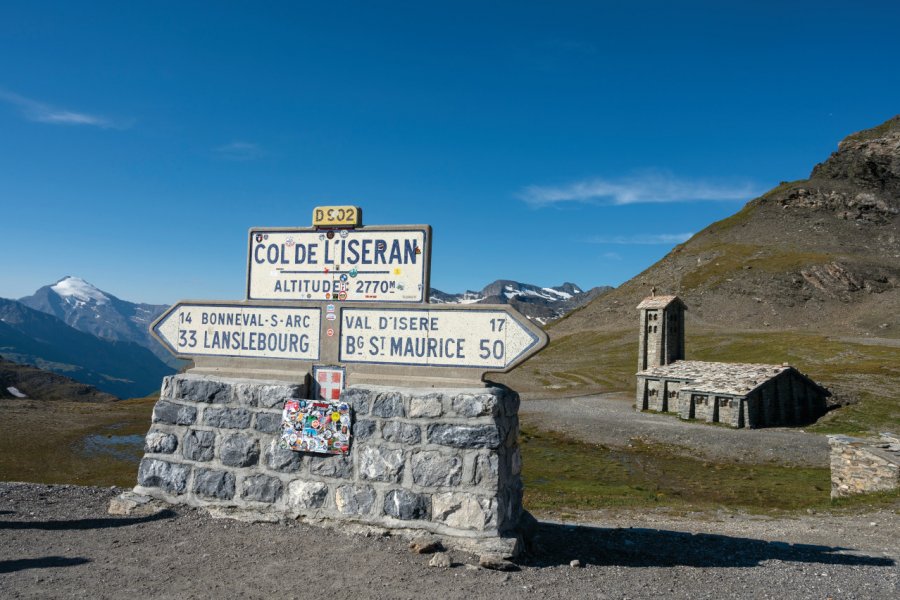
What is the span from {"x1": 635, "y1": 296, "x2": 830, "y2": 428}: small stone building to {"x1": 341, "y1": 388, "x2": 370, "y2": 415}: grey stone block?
3320cm

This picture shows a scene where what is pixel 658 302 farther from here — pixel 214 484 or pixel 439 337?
pixel 214 484

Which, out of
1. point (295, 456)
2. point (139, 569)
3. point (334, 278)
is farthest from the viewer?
point (334, 278)

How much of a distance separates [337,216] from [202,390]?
277 cm

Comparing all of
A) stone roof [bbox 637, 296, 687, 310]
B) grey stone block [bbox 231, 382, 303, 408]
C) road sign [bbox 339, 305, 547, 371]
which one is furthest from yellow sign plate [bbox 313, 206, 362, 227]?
stone roof [bbox 637, 296, 687, 310]

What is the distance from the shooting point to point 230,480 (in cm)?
711

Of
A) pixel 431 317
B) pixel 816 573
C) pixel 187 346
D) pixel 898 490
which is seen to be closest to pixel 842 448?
pixel 898 490

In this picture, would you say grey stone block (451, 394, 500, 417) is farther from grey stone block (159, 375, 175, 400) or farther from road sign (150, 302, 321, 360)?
grey stone block (159, 375, 175, 400)

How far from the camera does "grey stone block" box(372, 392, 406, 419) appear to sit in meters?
6.56

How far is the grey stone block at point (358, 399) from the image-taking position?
6.70 meters

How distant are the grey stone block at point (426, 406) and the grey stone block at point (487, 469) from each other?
2.19ft

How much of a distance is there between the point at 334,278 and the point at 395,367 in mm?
1476

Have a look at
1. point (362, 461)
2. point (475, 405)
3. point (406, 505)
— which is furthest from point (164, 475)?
point (475, 405)

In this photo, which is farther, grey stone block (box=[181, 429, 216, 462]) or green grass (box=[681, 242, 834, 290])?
green grass (box=[681, 242, 834, 290])

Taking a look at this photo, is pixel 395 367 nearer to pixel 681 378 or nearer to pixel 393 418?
pixel 393 418
